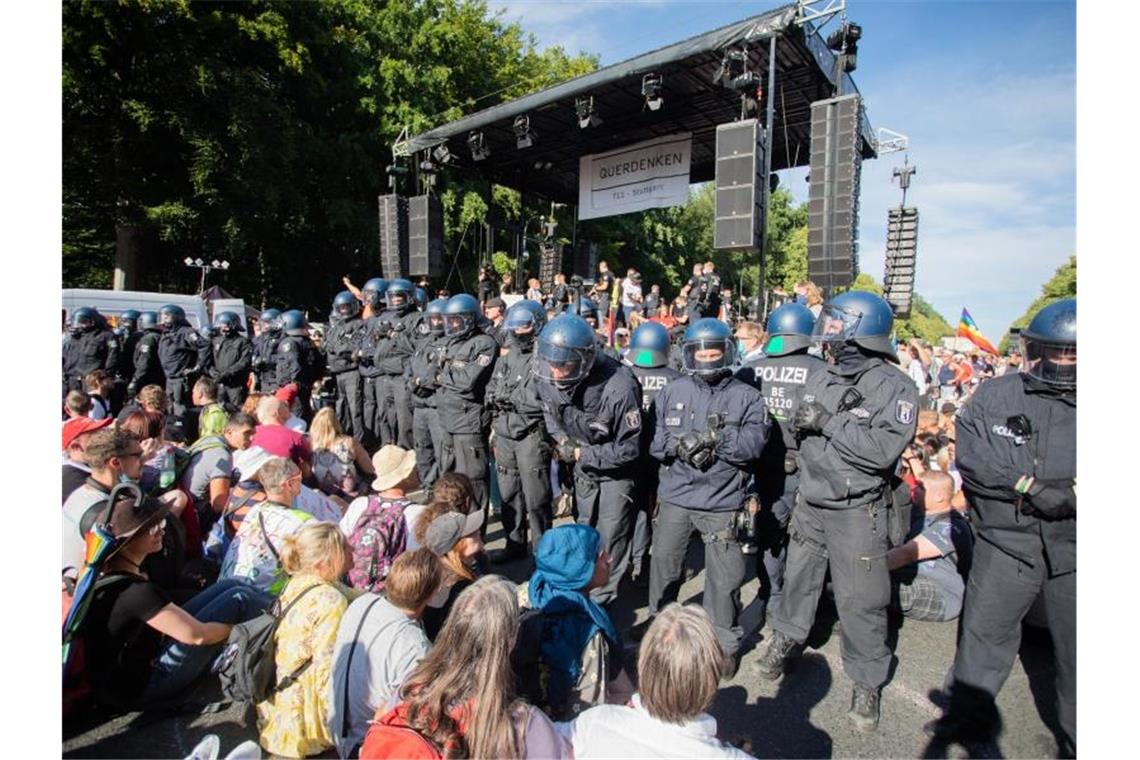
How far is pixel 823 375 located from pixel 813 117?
7509 millimetres

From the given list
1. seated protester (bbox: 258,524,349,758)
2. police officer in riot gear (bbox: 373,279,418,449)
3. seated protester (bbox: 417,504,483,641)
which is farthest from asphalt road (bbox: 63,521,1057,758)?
police officer in riot gear (bbox: 373,279,418,449)

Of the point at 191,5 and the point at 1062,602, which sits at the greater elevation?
the point at 191,5

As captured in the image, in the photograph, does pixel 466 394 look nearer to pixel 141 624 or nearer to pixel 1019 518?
pixel 141 624

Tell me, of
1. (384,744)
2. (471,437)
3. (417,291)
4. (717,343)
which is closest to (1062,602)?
(717,343)

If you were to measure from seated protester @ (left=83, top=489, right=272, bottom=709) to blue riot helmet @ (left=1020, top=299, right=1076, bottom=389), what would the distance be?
13.0 feet

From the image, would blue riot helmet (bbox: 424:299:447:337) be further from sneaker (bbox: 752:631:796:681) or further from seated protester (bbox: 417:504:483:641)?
sneaker (bbox: 752:631:796:681)

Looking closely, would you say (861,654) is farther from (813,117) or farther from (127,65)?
(127,65)

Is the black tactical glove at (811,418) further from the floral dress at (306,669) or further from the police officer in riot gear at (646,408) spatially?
the floral dress at (306,669)

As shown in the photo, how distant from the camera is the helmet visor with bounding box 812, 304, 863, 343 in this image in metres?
3.44

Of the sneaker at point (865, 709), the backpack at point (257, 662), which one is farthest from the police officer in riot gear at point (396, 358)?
the sneaker at point (865, 709)

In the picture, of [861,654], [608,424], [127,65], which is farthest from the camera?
[127,65]

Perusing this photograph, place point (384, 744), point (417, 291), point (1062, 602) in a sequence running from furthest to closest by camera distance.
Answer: point (417, 291) < point (1062, 602) < point (384, 744)

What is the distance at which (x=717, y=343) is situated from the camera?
12.7 feet

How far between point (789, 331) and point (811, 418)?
→ 1196 mm
